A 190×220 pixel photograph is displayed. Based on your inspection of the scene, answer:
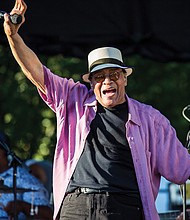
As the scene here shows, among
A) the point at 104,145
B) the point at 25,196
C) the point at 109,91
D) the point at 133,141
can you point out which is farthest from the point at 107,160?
the point at 25,196

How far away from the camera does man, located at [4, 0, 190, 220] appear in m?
3.96

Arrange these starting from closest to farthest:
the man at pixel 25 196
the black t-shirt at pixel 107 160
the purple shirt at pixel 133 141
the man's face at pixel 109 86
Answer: the black t-shirt at pixel 107 160, the purple shirt at pixel 133 141, the man's face at pixel 109 86, the man at pixel 25 196

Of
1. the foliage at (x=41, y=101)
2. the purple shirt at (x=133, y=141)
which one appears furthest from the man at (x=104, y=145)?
the foliage at (x=41, y=101)

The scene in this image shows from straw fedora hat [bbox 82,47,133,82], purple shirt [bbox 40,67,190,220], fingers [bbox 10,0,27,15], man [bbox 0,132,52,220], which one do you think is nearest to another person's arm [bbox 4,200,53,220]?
man [bbox 0,132,52,220]

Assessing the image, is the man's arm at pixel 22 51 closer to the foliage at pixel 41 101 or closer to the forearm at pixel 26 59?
the forearm at pixel 26 59

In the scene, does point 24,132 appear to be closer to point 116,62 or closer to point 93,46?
point 93,46

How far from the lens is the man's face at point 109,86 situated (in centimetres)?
418

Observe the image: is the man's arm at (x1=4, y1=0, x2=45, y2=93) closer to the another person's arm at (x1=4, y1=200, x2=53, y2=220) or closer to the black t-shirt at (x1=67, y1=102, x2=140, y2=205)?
the black t-shirt at (x1=67, y1=102, x2=140, y2=205)

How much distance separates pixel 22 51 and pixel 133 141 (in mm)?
864

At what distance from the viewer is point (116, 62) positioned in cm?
428

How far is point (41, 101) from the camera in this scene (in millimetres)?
11156

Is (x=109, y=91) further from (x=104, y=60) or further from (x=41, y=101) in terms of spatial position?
(x=41, y=101)

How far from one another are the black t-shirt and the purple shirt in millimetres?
38

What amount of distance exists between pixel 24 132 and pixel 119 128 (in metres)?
6.96
